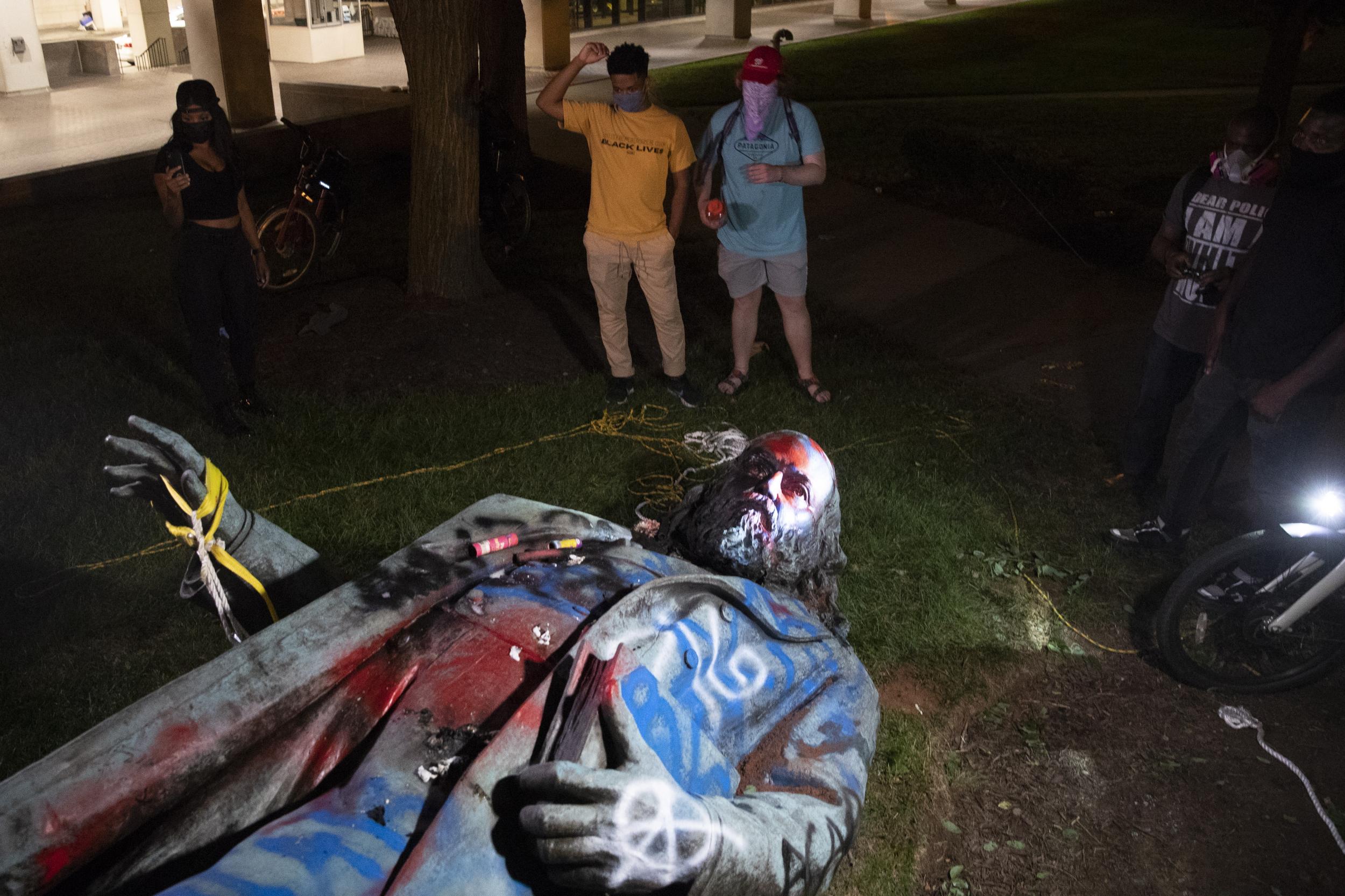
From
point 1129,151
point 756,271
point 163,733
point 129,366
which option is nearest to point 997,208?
point 1129,151

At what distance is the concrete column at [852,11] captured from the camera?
91.4ft

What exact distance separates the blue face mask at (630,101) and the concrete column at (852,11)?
2420 centimetres

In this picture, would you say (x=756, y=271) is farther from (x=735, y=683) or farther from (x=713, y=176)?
(x=735, y=683)

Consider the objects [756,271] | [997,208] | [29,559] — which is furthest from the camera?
[997,208]

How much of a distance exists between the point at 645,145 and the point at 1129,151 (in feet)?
32.3

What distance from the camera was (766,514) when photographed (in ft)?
11.5

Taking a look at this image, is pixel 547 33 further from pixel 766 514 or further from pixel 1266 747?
pixel 1266 747

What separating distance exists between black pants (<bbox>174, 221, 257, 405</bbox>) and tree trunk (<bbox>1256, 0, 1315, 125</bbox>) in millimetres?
7574

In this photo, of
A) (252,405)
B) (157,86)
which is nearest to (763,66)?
(252,405)

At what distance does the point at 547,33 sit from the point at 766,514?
61.8 feet

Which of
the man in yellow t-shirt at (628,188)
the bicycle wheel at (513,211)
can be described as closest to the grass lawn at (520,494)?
the man in yellow t-shirt at (628,188)

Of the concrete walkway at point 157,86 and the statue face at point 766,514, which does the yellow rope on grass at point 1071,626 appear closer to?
the statue face at point 766,514

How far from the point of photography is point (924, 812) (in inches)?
146

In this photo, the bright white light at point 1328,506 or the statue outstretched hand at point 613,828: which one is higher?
the statue outstretched hand at point 613,828
